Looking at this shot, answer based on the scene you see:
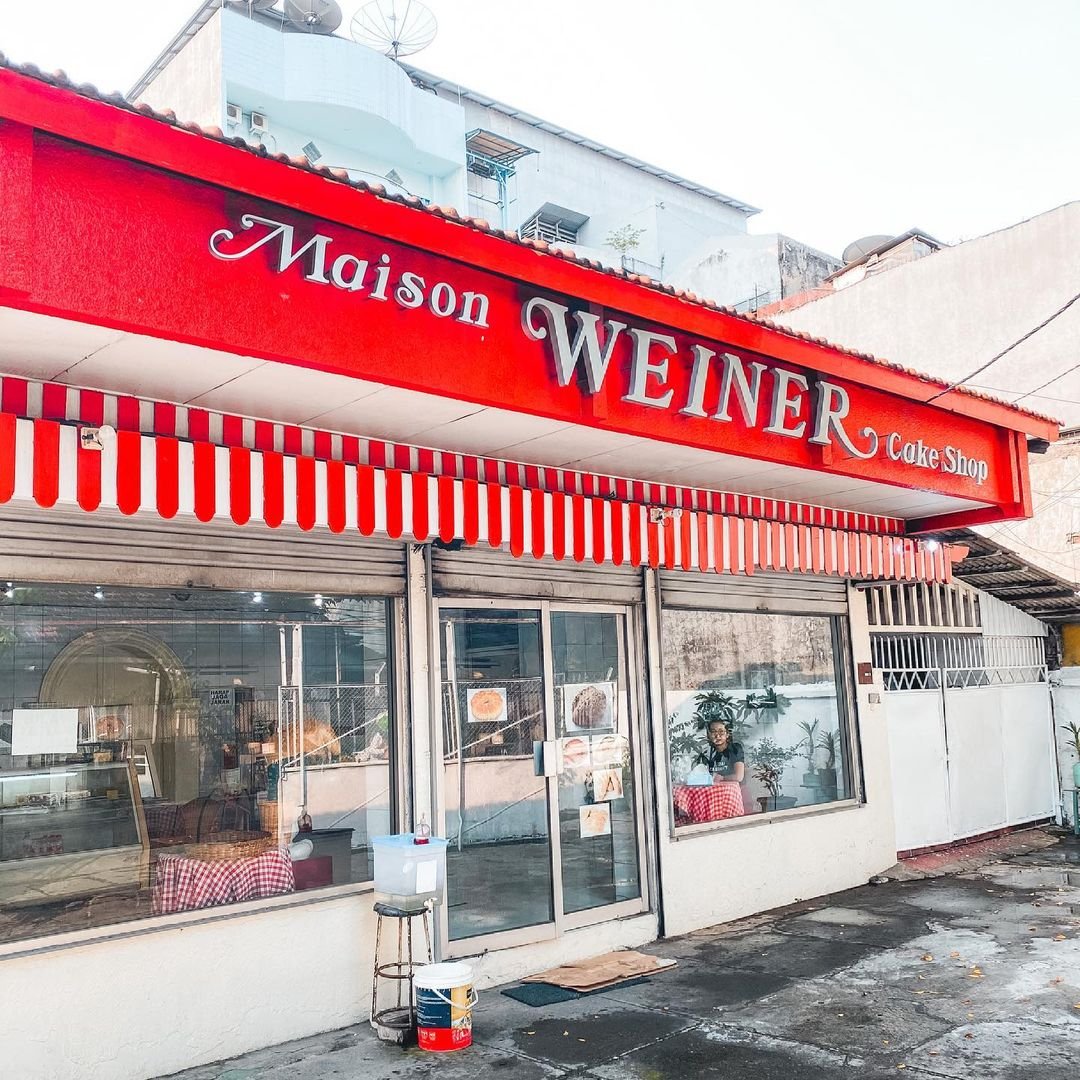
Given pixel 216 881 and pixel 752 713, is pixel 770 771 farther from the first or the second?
pixel 216 881

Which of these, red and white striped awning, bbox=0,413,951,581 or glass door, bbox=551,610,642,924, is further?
glass door, bbox=551,610,642,924

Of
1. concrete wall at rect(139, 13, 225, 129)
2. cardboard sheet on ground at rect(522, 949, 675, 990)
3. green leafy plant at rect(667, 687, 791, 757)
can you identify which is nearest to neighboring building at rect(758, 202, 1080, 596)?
green leafy plant at rect(667, 687, 791, 757)

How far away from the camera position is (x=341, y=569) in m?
6.75

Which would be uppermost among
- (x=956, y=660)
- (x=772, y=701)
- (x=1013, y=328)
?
(x=1013, y=328)

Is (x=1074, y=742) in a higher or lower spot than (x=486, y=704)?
lower

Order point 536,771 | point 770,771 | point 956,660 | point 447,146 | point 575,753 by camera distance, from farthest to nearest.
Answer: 1. point 447,146
2. point 956,660
3. point 770,771
4. point 575,753
5. point 536,771

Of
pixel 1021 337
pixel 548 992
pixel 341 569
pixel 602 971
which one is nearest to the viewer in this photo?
pixel 341 569

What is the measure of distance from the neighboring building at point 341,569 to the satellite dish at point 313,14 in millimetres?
22019

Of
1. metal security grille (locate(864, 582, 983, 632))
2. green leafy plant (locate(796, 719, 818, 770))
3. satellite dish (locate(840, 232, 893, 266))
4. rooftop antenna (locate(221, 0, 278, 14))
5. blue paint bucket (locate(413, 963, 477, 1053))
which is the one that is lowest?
blue paint bucket (locate(413, 963, 477, 1053))

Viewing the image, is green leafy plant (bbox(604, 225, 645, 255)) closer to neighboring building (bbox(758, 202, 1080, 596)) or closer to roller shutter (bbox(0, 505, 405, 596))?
neighboring building (bbox(758, 202, 1080, 596))

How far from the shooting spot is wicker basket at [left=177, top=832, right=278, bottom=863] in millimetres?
6137

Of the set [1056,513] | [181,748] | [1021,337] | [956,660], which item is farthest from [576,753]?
[1021,337]

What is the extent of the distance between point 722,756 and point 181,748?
16.6 ft

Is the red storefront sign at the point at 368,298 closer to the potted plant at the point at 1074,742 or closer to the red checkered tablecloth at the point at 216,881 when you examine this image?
the red checkered tablecloth at the point at 216,881
